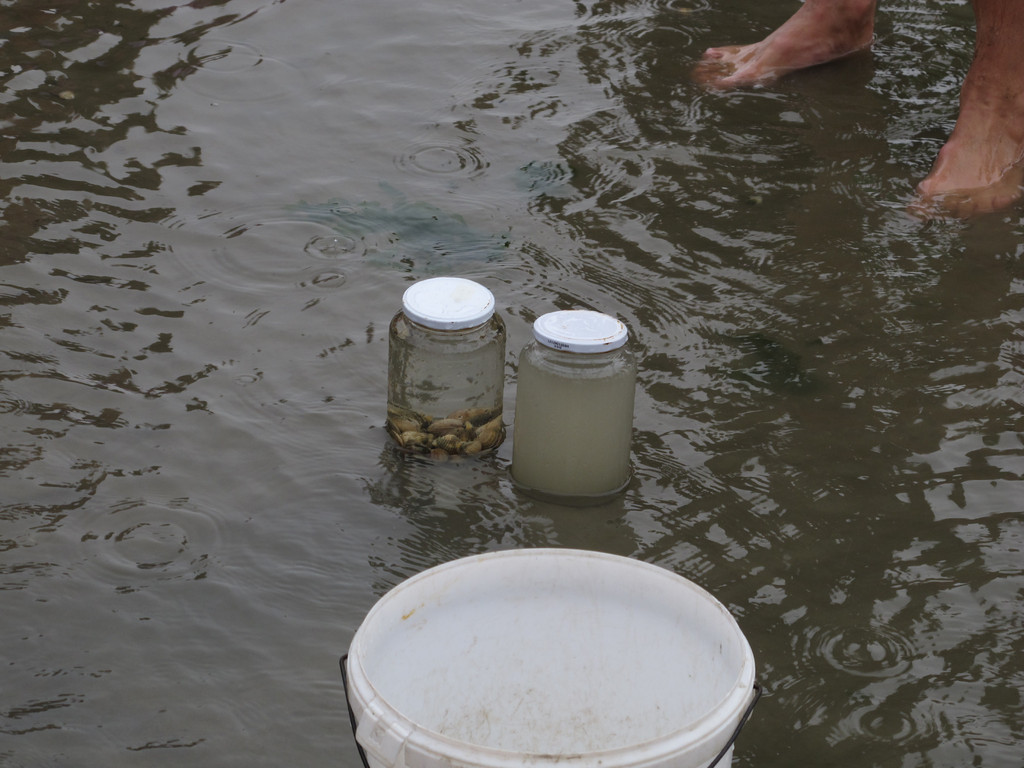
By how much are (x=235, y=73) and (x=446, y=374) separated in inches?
96.3

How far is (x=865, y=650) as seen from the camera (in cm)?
224

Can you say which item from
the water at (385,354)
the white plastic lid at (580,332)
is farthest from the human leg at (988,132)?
the white plastic lid at (580,332)

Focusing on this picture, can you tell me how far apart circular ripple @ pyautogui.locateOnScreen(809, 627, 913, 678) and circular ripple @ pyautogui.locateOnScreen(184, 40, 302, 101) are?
3.21m

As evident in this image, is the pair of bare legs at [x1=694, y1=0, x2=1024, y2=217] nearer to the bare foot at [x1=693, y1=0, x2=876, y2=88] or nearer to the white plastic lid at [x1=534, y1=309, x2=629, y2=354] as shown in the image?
the bare foot at [x1=693, y1=0, x2=876, y2=88]

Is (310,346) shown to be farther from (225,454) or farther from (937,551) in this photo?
(937,551)

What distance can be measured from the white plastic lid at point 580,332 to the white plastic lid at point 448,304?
6.4 inches

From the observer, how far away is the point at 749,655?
1.67 m

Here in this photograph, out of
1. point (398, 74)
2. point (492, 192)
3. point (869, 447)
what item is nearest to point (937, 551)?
point (869, 447)

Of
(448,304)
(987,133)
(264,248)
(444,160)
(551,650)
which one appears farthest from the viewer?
(444,160)

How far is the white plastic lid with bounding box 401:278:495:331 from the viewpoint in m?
2.65

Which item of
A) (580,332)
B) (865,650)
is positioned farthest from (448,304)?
(865,650)

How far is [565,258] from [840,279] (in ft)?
2.86

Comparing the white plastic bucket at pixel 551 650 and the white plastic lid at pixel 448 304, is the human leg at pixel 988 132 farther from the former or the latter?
the white plastic bucket at pixel 551 650

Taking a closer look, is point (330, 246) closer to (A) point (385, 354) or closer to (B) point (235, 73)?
(A) point (385, 354)
